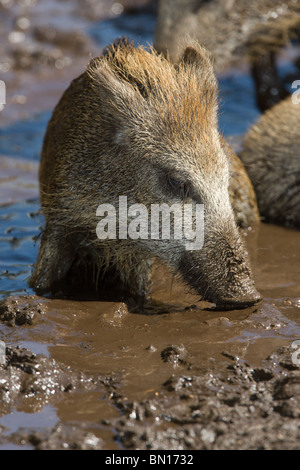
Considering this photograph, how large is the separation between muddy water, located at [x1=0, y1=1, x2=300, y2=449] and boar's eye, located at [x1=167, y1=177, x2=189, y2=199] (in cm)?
72

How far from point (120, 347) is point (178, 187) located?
1336 mm

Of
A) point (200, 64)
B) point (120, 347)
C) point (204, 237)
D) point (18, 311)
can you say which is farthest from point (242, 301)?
point (200, 64)

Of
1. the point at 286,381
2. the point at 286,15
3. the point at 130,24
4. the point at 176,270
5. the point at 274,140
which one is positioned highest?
the point at 130,24

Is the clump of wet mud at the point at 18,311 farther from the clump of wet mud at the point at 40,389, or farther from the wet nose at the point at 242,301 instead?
the wet nose at the point at 242,301

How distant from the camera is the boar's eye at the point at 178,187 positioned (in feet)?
17.1

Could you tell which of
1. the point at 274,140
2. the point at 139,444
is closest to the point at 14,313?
the point at 139,444

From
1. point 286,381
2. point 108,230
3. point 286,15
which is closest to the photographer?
point 286,381

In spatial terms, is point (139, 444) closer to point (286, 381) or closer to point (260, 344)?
point (286, 381)

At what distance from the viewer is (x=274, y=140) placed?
7910 millimetres

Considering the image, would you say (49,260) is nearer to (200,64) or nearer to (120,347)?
(120,347)

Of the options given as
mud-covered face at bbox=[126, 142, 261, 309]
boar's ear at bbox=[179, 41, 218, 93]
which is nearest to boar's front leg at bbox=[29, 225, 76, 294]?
mud-covered face at bbox=[126, 142, 261, 309]

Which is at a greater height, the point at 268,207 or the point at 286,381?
the point at 268,207
